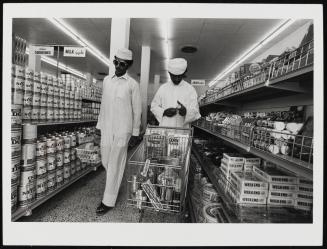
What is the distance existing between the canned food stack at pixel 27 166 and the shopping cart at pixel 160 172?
0.92 metres

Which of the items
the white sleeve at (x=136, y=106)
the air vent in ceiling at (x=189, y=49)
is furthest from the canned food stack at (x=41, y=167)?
the air vent in ceiling at (x=189, y=49)

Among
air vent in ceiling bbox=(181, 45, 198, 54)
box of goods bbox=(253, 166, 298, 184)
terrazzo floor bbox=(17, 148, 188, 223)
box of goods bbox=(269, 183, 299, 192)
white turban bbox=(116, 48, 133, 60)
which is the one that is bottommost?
terrazzo floor bbox=(17, 148, 188, 223)

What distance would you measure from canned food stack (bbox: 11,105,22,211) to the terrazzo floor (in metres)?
0.43

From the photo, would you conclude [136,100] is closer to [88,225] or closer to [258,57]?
[88,225]

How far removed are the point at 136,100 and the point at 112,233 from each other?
4.41 feet

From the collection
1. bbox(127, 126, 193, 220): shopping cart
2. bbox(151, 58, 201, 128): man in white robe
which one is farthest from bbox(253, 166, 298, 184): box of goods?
bbox(151, 58, 201, 128): man in white robe

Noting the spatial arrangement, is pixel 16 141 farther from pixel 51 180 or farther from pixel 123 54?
pixel 123 54

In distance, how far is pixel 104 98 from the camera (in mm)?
2361

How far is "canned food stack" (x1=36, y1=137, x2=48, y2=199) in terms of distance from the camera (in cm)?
211

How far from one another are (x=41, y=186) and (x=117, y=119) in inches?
38.3

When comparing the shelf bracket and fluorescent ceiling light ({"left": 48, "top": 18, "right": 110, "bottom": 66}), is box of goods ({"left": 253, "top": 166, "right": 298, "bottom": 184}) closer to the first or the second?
the shelf bracket

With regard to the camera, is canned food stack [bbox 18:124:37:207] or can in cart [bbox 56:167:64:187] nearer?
canned food stack [bbox 18:124:37:207]

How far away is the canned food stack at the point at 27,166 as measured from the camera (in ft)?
6.33

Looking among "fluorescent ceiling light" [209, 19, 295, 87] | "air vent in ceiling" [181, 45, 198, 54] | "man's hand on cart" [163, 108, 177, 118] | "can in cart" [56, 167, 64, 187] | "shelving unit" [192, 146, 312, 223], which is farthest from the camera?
"air vent in ceiling" [181, 45, 198, 54]
